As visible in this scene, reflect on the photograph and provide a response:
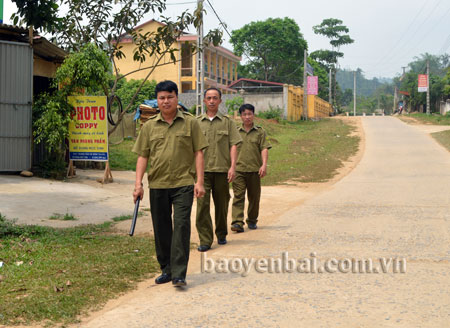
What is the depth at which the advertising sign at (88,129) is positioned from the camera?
13.6m

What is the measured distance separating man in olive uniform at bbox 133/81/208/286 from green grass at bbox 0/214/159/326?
2.02 feet

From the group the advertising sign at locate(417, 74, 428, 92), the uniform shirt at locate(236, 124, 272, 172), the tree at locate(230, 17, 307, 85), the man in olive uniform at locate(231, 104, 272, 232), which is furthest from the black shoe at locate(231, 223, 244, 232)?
the advertising sign at locate(417, 74, 428, 92)

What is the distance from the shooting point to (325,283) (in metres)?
4.86

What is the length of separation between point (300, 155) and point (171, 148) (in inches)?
682

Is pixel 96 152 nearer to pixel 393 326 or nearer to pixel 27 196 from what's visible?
pixel 27 196

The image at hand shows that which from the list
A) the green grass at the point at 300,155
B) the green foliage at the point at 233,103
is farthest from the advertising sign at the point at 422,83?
the green foliage at the point at 233,103

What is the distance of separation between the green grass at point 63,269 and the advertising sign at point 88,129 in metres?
5.96

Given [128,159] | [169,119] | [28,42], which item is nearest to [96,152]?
[28,42]

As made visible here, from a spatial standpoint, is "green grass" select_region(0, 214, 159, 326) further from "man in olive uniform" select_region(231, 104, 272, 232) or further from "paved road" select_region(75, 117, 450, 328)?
"man in olive uniform" select_region(231, 104, 272, 232)

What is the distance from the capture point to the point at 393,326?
12.4 feet

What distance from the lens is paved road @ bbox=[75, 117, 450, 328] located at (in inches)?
157

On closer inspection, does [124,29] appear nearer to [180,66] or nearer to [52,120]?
[52,120]

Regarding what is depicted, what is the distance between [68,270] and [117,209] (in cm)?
482

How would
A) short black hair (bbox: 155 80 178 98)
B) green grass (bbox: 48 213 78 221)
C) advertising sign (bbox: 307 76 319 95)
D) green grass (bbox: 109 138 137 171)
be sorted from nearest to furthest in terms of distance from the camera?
short black hair (bbox: 155 80 178 98), green grass (bbox: 48 213 78 221), green grass (bbox: 109 138 137 171), advertising sign (bbox: 307 76 319 95)
